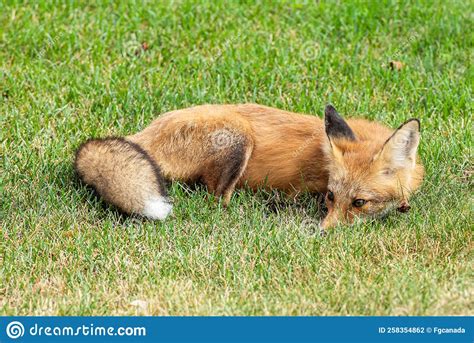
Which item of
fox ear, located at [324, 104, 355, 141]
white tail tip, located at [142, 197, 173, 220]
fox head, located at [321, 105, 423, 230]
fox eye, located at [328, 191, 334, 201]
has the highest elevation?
fox ear, located at [324, 104, 355, 141]

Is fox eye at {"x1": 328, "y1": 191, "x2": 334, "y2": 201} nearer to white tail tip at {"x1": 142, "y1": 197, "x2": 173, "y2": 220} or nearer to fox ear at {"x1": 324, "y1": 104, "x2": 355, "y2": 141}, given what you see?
fox ear at {"x1": 324, "y1": 104, "x2": 355, "y2": 141}

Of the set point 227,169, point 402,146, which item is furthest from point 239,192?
point 402,146

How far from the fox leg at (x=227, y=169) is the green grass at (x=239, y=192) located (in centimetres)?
15

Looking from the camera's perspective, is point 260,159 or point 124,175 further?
point 260,159

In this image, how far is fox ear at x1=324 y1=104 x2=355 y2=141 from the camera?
6.34 meters

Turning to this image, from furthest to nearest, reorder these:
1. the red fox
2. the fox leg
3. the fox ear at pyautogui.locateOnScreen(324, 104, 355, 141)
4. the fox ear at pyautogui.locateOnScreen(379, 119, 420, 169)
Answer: the fox leg
the fox ear at pyautogui.locateOnScreen(324, 104, 355, 141)
the red fox
the fox ear at pyautogui.locateOnScreen(379, 119, 420, 169)

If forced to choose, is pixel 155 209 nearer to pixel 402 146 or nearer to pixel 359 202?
pixel 359 202

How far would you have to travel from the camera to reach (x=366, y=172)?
20.0 feet

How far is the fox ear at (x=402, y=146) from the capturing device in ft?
19.6

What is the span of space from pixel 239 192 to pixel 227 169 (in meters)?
0.26

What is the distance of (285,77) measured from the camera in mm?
8578

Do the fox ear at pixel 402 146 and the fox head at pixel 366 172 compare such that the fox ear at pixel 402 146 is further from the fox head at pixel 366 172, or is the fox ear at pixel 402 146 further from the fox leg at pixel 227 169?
the fox leg at pixel 227 169

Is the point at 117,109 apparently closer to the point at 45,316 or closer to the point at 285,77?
the point at 285,77

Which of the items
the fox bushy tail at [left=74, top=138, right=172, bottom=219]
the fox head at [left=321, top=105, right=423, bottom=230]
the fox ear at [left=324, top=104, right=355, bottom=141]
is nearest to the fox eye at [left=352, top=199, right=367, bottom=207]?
the fox head at [left=321, top=105, right=423, bottom=230]
